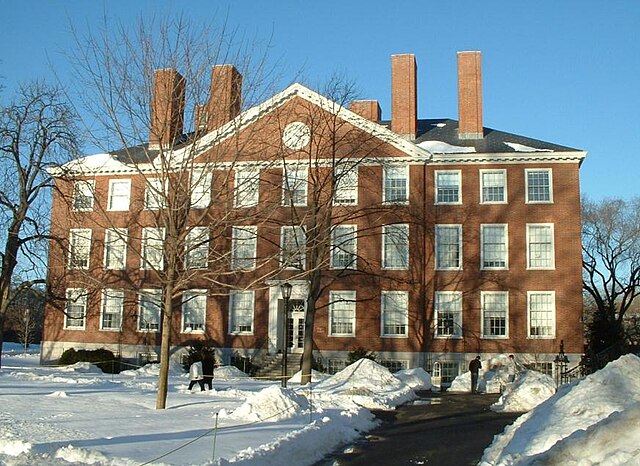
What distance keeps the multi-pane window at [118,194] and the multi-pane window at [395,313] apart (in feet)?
47.7

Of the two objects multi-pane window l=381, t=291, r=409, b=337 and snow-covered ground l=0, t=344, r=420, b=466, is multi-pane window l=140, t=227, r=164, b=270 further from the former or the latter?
multi-pane window l=381, t=291, r=409, b=337

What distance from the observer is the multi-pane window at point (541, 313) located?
35156mm

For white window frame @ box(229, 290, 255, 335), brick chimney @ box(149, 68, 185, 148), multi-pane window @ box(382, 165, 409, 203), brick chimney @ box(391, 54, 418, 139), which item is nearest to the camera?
brick chimney @ box(149, 68, 185, 148)

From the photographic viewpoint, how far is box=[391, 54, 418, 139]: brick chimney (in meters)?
39.6

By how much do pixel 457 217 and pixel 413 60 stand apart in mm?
9231

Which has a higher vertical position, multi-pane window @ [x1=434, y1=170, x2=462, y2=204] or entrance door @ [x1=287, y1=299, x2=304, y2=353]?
multi-pane window @ [x1=434, y1=170, x2=462, y2=204]

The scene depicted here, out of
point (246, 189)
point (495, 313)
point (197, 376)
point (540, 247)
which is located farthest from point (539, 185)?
point (246, 189)

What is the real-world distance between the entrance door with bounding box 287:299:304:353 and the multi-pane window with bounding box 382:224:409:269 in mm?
4973

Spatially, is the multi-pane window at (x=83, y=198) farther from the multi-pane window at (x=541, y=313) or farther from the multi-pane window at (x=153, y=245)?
the multi-pane window at (x=541, y=313)

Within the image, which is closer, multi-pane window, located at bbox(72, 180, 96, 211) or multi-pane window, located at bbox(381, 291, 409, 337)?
multi-pane window, located at bbox(72, 180, 96, 211)

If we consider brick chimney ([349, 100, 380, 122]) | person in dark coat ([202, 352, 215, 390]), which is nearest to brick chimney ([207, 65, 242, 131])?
person in dark coat ([202, 352, 215, 390])

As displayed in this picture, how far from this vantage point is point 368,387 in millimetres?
25672

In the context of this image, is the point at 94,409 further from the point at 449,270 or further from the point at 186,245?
the point at 449,270

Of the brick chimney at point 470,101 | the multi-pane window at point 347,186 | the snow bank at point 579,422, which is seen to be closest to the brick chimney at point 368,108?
the brick chimney at point 470,101
